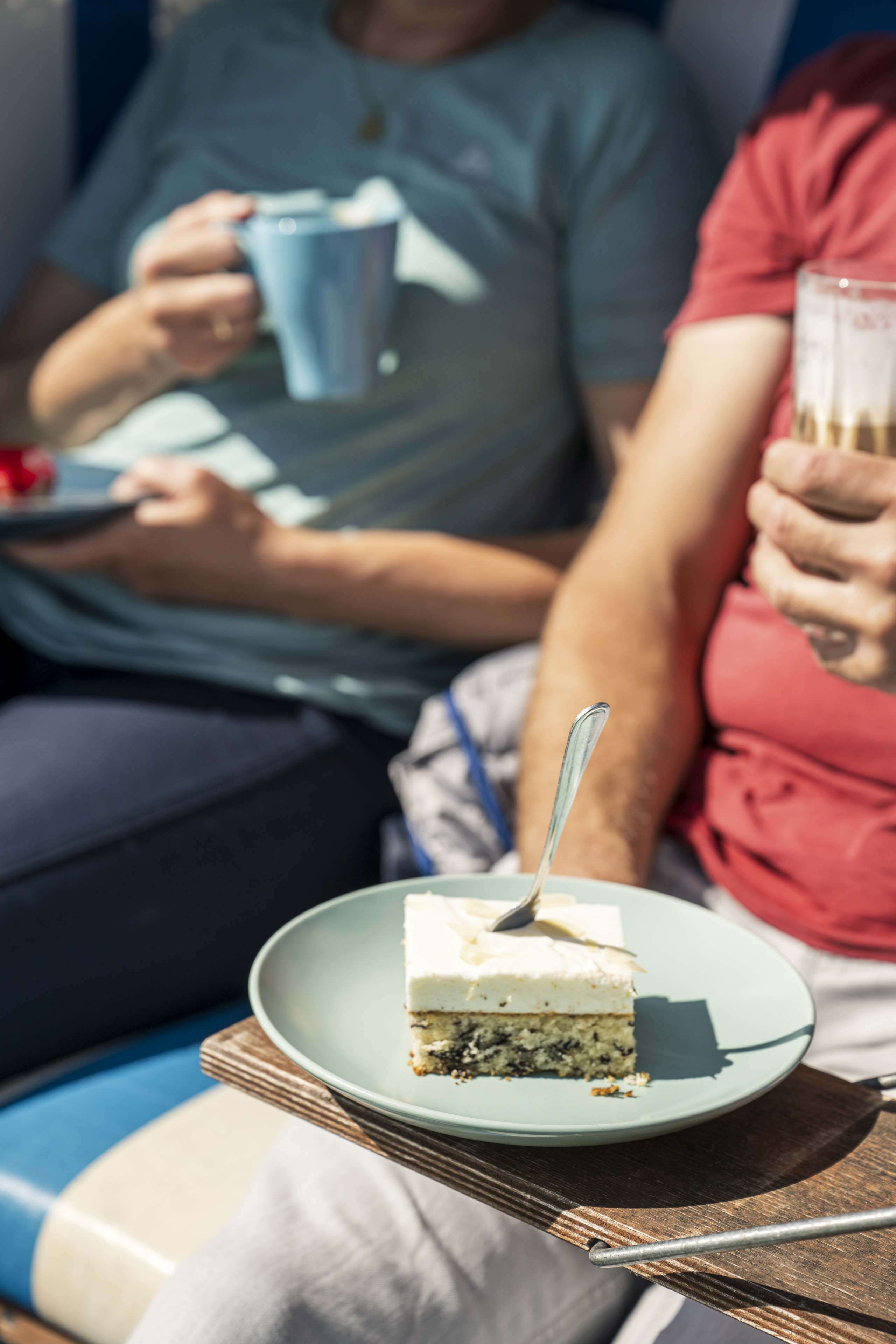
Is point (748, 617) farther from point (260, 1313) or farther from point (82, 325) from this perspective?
point (82, 325)

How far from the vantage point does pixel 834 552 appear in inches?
30.5

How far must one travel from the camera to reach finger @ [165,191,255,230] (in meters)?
1.38

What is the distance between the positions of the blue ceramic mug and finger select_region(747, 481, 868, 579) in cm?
63

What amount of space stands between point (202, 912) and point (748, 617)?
1.99 ft

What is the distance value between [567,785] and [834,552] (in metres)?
0.24

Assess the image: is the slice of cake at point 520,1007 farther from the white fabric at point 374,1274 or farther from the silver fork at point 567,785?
the white fabric at point 374,1274

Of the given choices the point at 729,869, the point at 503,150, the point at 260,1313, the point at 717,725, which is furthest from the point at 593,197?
the point at 260,1313

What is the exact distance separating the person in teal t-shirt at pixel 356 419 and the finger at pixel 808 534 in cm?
68

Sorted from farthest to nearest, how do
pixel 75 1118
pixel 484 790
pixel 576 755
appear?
pixel 484 790
pixel 75 1118
pixel 576 755

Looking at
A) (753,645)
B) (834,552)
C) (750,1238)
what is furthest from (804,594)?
(750,1238)

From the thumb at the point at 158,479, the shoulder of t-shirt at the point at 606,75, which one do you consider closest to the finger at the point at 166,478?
the thumb at the point at 158,479

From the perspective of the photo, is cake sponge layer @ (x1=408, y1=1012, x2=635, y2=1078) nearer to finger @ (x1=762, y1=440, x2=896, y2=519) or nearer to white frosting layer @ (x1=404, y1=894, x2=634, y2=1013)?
white frosting layer @ (x1=404, y1=894, x2=634, y2=1013)

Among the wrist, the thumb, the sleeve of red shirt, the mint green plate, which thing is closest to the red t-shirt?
the sleeve of red shirt

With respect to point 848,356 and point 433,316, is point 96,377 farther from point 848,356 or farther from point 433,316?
point 848,356
